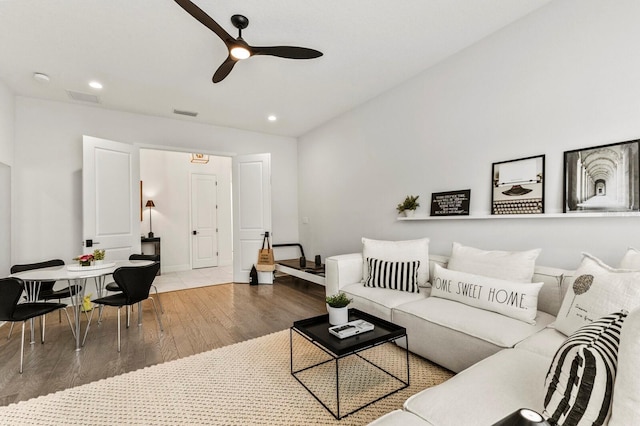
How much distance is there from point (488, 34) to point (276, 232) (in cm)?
447

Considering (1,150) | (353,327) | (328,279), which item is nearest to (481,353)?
(353,327)

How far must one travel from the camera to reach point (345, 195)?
4.75m

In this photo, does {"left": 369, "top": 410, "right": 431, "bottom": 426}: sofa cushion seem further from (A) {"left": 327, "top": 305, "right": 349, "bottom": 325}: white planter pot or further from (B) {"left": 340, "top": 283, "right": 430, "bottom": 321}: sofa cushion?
(B) {"left": 340, "top": 283, "right": 430, "bottom": 321}: sofa cushion

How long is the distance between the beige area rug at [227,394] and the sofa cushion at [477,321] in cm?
38

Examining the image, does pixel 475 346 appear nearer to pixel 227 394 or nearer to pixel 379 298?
pixel 379 298

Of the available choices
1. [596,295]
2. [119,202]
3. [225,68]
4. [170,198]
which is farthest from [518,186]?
[170,198]

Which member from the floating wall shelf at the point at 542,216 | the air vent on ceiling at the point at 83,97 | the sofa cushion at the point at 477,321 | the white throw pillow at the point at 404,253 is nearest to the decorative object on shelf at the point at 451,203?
the floating wall shelf at the point at 542,216

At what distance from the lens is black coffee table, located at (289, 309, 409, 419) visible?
1742 mm

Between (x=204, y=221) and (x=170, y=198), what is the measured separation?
2.89ft

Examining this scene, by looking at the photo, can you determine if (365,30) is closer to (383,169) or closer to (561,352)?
(383,169)

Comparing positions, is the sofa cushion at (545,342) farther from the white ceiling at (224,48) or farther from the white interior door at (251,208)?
the white interior door at (251,208)

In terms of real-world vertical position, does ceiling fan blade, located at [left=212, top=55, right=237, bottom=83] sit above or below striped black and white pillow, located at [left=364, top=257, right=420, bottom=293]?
above

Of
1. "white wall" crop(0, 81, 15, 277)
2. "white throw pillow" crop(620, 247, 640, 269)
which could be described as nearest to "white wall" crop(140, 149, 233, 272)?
"white wall" crop(0, 81, 15, 277)

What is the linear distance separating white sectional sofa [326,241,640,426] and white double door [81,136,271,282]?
251 centimetres
